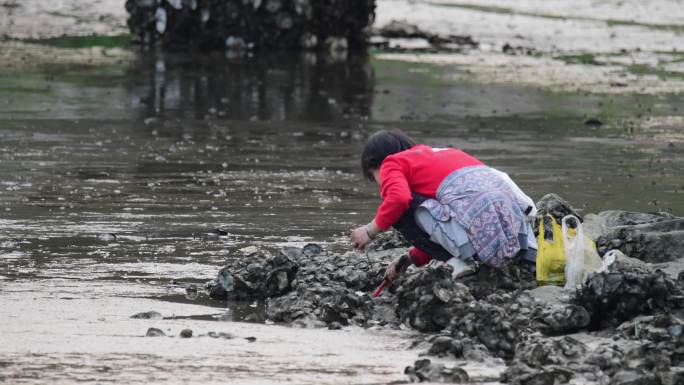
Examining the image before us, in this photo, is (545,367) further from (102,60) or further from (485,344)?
(102,60)

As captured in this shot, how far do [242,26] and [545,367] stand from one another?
2126 centimetres

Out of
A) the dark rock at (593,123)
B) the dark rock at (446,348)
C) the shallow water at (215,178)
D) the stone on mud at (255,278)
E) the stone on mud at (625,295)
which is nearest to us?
the dark rock at (446,348)

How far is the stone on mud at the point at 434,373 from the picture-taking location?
6.82 m

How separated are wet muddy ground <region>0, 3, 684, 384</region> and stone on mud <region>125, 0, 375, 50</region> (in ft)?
3.37

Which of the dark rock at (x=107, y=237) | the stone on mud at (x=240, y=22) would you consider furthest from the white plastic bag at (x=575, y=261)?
the stone on mud at (x=240, y=22)

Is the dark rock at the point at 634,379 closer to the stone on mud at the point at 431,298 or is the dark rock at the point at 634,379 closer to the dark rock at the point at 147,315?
the stone on mud at the point at 431,298

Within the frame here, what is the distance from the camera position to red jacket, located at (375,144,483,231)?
8.49 meters

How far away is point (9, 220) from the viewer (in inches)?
446

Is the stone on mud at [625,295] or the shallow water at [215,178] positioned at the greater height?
the stone on mud at [625,295]

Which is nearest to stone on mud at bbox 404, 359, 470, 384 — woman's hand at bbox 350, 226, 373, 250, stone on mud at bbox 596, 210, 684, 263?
woman's hand at bbox 350, 226, 373, 250

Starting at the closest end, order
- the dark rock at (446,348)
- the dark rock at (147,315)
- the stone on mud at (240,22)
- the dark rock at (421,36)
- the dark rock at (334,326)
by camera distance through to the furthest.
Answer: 1. the dark rock at (446,348)
2. the dark rock at (334,326)
3. the dark rock at (147,315)
4. the stone on mud at (240,22)
5. the dark rock at (421,36)

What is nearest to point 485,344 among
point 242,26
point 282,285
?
point 282,285

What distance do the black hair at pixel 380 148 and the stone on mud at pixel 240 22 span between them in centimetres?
1880

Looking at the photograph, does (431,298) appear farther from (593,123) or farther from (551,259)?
(593,123)
